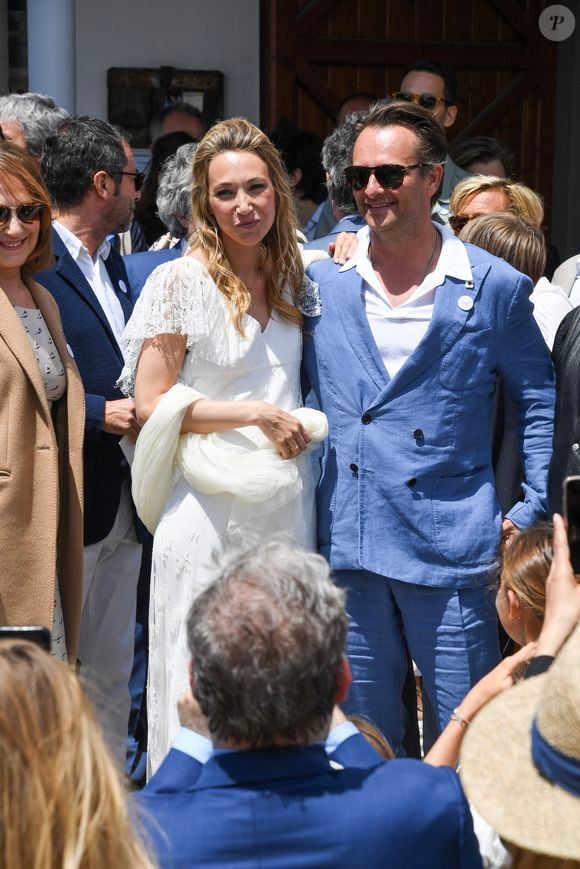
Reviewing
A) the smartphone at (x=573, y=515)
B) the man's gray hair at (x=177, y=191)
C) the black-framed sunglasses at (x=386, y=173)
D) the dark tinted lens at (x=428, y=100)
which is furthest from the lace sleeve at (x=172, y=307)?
the dark tinted lens at (x=428, y=100)

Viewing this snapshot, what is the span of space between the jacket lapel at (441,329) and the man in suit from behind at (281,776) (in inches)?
56.0

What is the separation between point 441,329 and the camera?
3.39 meters

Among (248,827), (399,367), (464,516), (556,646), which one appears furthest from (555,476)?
(248,827)

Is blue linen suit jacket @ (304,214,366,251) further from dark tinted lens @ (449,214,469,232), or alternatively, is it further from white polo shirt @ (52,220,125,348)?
white polo shirt @ (52,220,125,348)

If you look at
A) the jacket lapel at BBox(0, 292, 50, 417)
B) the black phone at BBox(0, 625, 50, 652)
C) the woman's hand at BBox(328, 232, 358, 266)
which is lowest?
the black phone at BBox(0, 625, 50, 652)

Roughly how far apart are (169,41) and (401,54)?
53.6 inches

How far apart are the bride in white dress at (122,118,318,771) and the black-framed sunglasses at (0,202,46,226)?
380 millimetres

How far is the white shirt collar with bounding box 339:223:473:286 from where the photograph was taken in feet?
11.3

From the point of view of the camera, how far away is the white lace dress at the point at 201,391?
3.41m

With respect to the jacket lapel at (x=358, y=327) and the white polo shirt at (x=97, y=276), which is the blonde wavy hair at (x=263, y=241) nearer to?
the jacket lapel at (x=358, y=327)

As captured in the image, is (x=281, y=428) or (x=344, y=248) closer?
(x=281, y=428)

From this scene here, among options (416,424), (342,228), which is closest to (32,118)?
(342,228)

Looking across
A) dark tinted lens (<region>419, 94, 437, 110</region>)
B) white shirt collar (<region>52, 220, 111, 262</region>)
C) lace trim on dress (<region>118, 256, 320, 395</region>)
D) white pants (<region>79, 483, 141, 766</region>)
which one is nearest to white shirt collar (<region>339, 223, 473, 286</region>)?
lace trim on dress (<region>118, 256, 320, 395</region>)

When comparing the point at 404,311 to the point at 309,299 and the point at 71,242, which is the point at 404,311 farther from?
the point at 71,242
